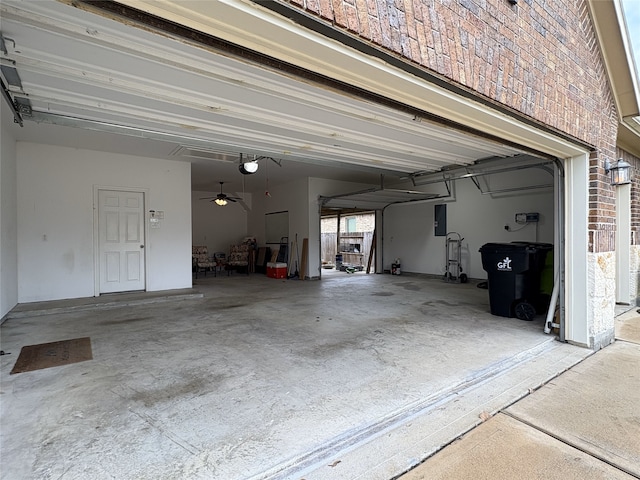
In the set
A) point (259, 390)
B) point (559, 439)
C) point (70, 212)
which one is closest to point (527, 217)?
point (559, 439)

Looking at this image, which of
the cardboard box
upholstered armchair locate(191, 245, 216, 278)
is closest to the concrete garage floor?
the cardboard box

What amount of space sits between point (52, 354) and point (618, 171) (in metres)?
6.63

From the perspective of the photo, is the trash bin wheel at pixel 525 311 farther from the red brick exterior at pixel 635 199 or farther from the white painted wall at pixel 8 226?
the white painted wall at pixel 8 226

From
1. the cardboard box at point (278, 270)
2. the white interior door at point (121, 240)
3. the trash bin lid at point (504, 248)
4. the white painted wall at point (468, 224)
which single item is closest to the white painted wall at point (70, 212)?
the white interior door at point (121, 240)

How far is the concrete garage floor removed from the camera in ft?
6.06

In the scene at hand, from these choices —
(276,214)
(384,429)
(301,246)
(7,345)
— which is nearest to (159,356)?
(7,345)

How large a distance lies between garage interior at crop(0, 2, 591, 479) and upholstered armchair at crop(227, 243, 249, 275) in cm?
463

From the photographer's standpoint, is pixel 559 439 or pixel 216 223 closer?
pixel 559 439

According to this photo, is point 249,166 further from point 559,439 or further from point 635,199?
point 635,199

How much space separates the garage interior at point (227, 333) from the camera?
6.20 ft

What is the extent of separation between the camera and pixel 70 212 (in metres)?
6.14

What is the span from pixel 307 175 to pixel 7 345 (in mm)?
7103

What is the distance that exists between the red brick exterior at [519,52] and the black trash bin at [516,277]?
960 millimetres

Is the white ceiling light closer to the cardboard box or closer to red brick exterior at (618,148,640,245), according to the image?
the cardboard box
